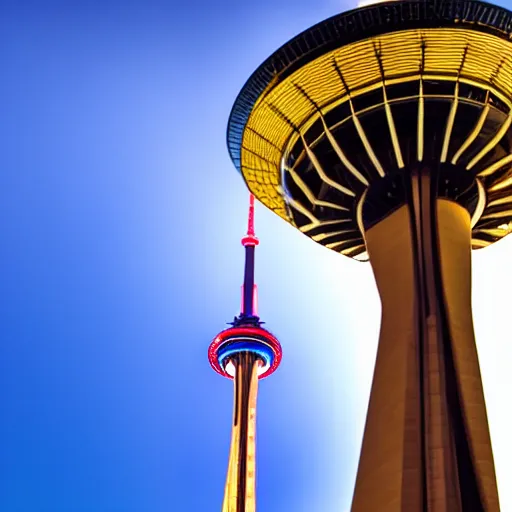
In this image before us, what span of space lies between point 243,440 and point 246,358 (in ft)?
24.4

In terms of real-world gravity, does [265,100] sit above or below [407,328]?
above

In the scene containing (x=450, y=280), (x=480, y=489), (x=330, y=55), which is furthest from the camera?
(x=330, y=55)

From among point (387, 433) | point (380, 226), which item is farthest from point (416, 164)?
point (387, 433)

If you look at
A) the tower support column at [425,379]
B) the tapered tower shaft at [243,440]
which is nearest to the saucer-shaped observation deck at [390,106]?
the tower support column at [425,379]

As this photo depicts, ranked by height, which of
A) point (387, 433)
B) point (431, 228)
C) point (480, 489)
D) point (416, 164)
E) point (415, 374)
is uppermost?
point (416, 164)

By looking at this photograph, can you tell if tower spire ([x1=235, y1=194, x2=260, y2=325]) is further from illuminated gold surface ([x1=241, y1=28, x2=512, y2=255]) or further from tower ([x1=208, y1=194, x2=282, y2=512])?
illuminated gold surface ([x1=241, y1=28, x2=512, y2=255])

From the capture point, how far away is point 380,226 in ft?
79.6

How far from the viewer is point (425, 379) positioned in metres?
20.2

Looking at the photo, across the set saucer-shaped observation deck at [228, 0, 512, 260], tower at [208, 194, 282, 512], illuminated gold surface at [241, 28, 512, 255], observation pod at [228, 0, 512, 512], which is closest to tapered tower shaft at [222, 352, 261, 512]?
tower at [208, 194, 282, 512]

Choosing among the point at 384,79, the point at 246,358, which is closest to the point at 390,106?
the point at 384,79

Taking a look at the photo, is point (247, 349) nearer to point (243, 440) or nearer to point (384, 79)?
point (243, 440)

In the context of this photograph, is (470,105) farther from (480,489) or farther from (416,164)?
(480,489)

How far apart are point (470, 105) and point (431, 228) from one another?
13.2 feet

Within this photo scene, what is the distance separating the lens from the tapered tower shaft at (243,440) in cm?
4784
